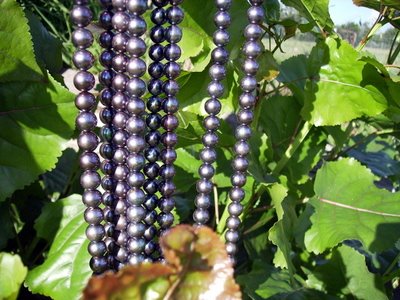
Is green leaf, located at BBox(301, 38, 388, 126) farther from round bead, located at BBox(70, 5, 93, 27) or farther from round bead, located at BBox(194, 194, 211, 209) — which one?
round bead, located at BBox(70, 5, 93, 27)

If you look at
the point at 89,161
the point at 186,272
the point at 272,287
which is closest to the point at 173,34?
the point at 89,161

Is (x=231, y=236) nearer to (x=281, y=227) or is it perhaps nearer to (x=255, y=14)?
(x=281, y=227)

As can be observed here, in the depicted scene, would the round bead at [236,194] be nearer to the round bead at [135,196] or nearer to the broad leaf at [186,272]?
the round bead at [135,196]

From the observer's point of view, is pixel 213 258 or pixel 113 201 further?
pixel 113 201

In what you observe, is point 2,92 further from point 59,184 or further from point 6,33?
point 59,184

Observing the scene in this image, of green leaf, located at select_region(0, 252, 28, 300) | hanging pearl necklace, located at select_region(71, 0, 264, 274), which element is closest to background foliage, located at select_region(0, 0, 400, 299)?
hanging pearl necklace, located at select_region(71, 0, 264, 274)

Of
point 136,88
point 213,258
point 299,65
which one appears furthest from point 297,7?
point 213,258

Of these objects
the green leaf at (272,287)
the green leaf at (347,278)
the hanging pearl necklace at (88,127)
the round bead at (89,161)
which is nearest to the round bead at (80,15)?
the hanging pearl necklace at (88,127)
